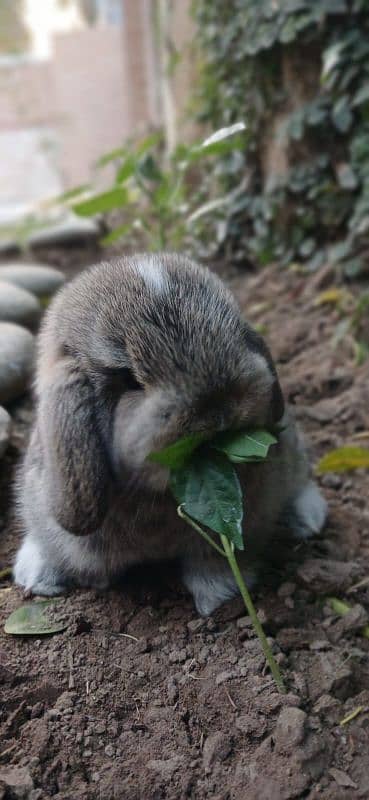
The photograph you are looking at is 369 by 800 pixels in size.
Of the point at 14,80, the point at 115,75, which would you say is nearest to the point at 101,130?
the point at 115,75

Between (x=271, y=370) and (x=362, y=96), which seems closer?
(x=271, y=370)

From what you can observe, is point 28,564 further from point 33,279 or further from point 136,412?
point 33,279

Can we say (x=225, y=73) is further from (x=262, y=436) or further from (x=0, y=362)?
(x=262, y=436)

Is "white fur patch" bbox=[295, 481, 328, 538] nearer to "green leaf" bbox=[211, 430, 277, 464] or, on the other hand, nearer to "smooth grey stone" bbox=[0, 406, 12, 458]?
"green leaf" bbox=[211, 430, 277, 464]

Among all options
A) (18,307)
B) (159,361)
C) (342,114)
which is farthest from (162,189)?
(159,361)

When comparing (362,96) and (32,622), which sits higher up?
(362,96)
